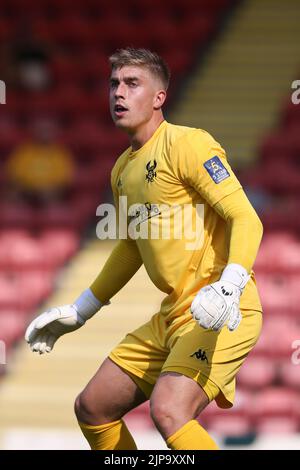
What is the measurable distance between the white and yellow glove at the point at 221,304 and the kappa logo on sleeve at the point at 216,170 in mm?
371

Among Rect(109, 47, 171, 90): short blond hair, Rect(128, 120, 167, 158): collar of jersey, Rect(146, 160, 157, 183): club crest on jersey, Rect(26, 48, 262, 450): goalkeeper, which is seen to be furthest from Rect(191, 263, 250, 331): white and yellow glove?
Rect(109, 47, 171, 90): short blond hair

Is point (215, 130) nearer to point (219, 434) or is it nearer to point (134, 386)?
point (219, 434)

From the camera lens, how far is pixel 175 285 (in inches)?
148

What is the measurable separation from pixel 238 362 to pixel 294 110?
16.8 ft

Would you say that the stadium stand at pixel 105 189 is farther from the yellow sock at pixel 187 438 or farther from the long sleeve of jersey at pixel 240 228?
the long sleeve of jersey at pixel 240 228

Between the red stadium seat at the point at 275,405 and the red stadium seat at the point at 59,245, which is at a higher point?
the red stadium seat at the point at 59,245

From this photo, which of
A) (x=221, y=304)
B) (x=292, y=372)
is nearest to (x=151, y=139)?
(x=221, y=304)

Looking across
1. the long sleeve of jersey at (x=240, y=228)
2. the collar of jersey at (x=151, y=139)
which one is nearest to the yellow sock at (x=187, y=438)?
the long sleeve of jersey at (x=240, y=228)

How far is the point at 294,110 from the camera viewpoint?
844 centimetres

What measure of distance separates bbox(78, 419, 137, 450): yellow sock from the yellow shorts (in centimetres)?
18

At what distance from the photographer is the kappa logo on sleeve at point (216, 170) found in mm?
3561

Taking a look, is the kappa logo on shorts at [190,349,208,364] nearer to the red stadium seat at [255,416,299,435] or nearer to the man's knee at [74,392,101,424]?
the man's knee at [74,392,101,424]

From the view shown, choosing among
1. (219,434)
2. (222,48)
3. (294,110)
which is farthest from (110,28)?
(219,434)

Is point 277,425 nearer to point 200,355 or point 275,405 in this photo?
point 275,405
